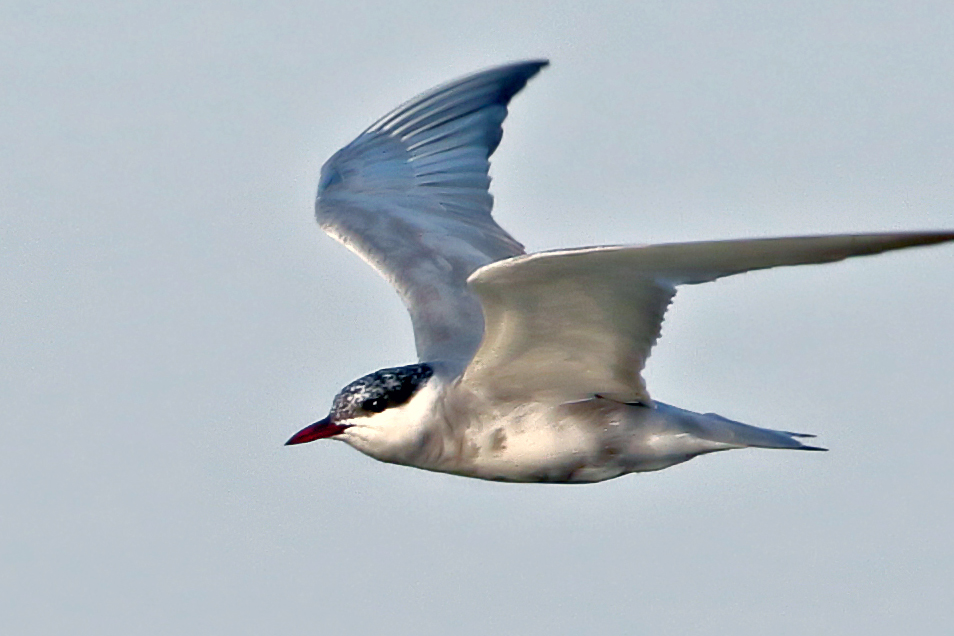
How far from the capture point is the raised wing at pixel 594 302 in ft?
20.1

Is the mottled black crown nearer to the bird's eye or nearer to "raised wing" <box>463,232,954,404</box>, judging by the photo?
the bird's eye

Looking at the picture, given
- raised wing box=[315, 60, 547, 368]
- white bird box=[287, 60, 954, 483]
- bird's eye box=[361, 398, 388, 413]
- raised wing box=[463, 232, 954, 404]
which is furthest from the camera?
raised wing box=[315, 60, 547, 368]

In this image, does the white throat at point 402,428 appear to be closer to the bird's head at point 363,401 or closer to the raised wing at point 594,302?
the bird's head at point 363,401

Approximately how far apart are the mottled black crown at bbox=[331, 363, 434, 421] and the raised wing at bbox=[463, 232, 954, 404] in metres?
0.30

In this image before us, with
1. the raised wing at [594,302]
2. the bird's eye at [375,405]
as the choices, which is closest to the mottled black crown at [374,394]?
the bird's eye at [375,405]

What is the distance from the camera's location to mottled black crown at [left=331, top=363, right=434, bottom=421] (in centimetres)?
790

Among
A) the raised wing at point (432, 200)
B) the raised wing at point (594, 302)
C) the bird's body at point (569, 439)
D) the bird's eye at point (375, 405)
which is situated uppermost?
the raised wing at point (432, 200)

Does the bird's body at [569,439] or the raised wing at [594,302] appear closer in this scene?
the raised wing at [594,302]

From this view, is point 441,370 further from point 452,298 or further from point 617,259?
point 617,259

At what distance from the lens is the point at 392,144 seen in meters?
10.9

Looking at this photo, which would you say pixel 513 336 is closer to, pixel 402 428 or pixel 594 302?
pixel 594 302

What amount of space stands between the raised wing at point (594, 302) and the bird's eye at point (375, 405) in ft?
1.40

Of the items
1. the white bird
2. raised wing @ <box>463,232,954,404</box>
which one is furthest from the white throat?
raised wing @ <box>463,232,954,404</box>

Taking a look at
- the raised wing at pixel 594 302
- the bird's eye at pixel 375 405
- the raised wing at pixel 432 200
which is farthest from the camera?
the raised wing at pixel 432 200
